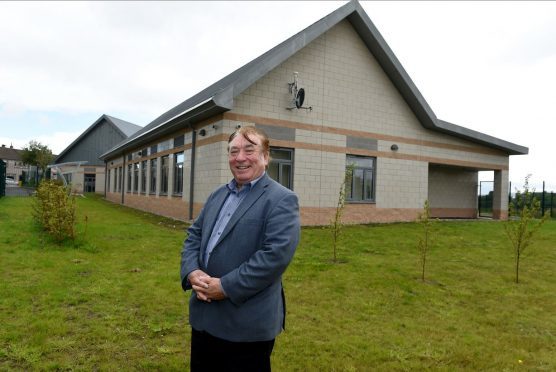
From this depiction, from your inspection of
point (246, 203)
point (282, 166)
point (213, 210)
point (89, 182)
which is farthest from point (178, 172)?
point (89, 182)

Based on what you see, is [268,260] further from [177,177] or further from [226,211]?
[177,177]

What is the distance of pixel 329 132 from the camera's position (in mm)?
15000

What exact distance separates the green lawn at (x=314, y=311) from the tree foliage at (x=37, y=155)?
49507mm

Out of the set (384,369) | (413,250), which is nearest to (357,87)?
(413,250)

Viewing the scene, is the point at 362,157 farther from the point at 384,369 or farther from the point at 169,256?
the point at 384,369

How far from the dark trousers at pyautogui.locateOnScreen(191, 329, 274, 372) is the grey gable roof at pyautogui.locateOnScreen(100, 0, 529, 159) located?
1011cm

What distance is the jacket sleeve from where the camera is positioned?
2.11 m

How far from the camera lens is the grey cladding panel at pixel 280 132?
13664 millimetres

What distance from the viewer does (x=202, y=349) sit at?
2354mm

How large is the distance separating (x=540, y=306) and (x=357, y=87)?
11537 mm

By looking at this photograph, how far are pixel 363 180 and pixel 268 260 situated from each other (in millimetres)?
14498

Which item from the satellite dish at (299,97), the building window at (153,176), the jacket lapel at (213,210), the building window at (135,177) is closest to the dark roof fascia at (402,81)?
the satellite dish at (299,97)

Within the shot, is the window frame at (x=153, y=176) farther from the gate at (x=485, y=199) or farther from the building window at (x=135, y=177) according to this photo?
the gate at (x=485, y=199)

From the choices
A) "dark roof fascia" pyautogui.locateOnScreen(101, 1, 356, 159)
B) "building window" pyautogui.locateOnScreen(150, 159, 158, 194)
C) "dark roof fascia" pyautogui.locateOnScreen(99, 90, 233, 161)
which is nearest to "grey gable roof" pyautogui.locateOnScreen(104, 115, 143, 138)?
"building window" pyautogui.locateOnScreen(150, 159, 158, 194)
